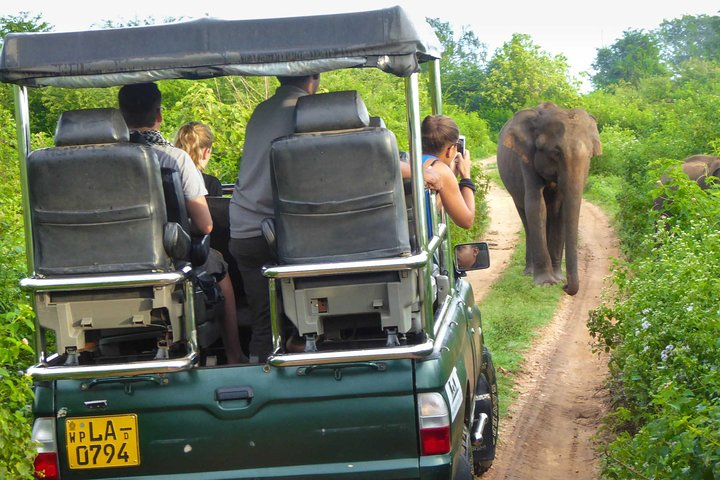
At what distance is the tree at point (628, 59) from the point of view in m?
69.9

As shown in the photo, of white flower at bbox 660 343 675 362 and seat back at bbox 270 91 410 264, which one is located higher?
seat back at bbox 270 91 410 264

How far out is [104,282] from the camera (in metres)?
4.08

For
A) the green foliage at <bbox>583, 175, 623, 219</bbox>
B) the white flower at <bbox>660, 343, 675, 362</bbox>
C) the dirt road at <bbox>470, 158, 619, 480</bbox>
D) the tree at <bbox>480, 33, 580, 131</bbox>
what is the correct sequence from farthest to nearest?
the tree at <bbox>480, 33, 580, 131</bbox> → the green foliage at <bbox>583, 175, 623, 219</bbox> → the dirt road at <bbox>470, 158, 619, 480</bbox> → the white flower at <bbox>660, 343, 675, 362</bbox>

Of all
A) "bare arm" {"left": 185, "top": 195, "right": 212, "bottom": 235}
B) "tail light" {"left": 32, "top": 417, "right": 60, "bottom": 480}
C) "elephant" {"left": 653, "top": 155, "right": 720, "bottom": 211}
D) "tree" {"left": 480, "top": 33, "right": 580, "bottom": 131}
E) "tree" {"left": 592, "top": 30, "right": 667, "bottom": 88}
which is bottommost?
"tail light" {"left": 32, "top": 417, "right": 60, "bottom": 480}

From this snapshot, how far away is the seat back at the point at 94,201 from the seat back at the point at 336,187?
1.61 feet

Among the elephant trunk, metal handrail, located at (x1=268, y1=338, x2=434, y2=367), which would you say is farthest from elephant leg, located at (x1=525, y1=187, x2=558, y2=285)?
metal handrail, located at (x1=268, y1=338, x2=434, y2=367)

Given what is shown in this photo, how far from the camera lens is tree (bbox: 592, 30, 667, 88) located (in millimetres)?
→ 69875

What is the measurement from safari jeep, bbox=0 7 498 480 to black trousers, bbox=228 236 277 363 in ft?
1.54

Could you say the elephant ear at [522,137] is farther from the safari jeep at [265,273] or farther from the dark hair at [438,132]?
the safari jeep at [265,273]

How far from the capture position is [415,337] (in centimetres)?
441

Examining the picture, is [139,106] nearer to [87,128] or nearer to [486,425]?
[87,128]

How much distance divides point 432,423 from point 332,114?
1204 millimetres

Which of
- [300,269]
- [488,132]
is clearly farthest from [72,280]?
[488,132]

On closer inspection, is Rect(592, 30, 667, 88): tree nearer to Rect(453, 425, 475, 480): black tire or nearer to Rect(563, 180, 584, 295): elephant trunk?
Rect(563, 180, 584, 295): elephant trunk
